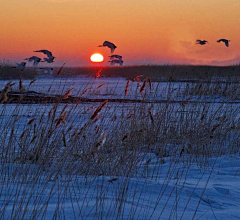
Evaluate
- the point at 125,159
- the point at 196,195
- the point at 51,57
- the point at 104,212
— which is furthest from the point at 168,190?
the point at 51,57

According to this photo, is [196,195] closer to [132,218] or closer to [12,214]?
[132,218]

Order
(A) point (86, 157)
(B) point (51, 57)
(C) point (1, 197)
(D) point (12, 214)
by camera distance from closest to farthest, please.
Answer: (D) point (12, 214) < (C) point (1, 197) < (A) point (86, 157) < (B) point (51, 57)

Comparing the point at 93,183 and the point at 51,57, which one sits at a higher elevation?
the point at 51,57

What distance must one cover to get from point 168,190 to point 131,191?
28cm

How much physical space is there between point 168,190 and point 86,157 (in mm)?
916

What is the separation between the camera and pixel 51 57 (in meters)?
7.04

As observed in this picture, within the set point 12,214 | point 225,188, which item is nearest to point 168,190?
point 225,188

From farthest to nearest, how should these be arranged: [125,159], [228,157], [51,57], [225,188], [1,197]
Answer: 1. [51,57]
2. [228,157]
3. [125,159]
4. [225,188]
5. [1,197]

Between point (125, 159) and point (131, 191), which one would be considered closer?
point (131, 191)

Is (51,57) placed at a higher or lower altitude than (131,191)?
higher

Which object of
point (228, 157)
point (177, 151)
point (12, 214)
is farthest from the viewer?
point (177, 151)

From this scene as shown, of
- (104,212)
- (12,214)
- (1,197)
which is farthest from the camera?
(1,197)

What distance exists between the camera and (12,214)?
81.4 inches

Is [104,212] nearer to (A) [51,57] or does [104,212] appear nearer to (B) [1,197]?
(B) [1,197]
